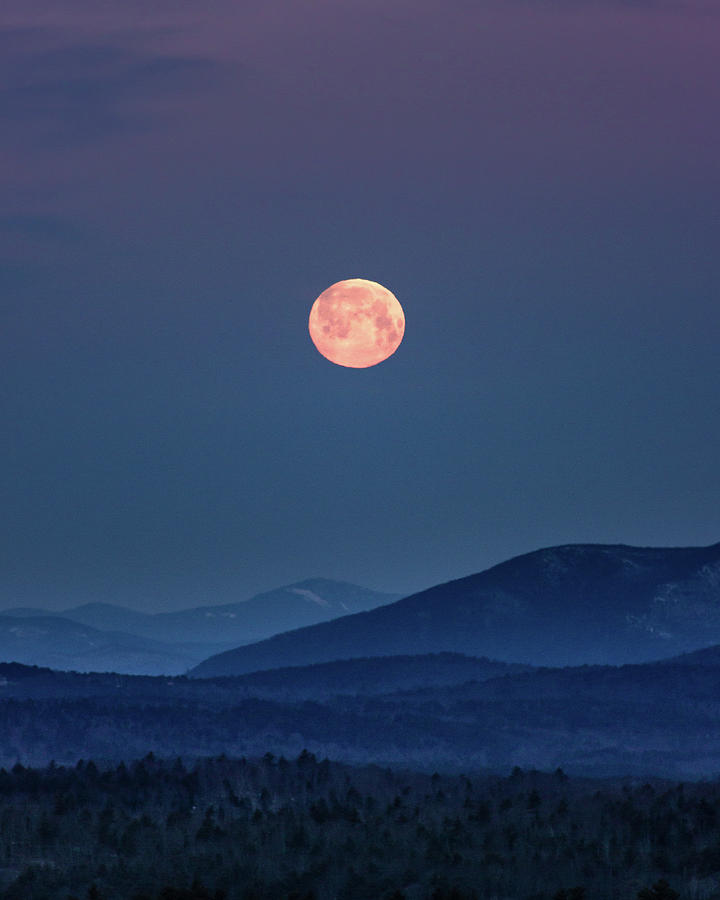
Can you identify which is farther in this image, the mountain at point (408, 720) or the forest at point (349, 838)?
the mountain at point (408, 720)

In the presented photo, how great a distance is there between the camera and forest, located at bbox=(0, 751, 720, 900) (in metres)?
43.4

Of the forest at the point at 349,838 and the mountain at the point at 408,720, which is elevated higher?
the mountain at the point at 408,720

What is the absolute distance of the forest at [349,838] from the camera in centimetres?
4344

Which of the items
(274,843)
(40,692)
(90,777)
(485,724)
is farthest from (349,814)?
(40,692)

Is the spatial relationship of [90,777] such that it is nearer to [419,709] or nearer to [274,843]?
[274,843]

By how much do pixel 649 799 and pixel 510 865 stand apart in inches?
637

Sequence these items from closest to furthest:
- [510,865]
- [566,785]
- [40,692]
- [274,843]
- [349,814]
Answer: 1. [510,865]
2. [274,843]
3. [349,814]
4. [566,785]
5. [40,692]

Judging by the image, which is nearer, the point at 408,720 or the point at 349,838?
the point at 349,838

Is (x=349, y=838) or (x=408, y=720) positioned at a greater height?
(x=408, y=720)

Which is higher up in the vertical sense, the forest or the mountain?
the mountain

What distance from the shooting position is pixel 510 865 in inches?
1806

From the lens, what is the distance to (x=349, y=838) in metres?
51.5

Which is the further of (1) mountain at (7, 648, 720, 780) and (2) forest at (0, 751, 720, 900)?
(1) mountain at (7, 648, 720, 780)

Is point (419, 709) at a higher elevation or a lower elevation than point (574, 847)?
higher
